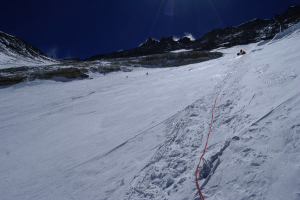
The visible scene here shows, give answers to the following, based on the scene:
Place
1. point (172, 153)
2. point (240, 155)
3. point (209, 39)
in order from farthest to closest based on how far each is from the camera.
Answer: point (209, 39)
point (172, 153)
point (240, 155)

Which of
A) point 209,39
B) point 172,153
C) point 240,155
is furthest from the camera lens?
point 209,39

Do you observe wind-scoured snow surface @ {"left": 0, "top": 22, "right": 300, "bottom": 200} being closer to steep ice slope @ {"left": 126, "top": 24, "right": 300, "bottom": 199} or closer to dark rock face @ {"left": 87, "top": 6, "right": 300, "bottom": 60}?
steep ice slope @ {"left": 126, "top": 24, "right": 300, "bottom": 199}

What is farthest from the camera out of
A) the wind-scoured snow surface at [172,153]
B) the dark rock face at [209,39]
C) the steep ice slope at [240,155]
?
the dark rock face at [209,39]

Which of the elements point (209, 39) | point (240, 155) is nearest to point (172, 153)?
point (240, 155)

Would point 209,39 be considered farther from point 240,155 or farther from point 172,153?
point 240,155

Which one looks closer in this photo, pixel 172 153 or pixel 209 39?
pixel 172 153

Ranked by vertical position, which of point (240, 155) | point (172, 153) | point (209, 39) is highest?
point (209, 39)

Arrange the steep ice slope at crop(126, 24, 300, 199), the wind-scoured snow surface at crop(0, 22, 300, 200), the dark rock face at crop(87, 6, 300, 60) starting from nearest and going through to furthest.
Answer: the steep ice slope at crop(126, 24, 300, 199) < the wind-scoured snow surface at crop(0, 22, 300, 200) < the dark rock face at crop(87, 6, 300, 60)

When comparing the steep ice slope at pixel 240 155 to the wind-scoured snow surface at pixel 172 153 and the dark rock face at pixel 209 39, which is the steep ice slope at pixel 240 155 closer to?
the wind-scoured snow surface at pixel 172 153

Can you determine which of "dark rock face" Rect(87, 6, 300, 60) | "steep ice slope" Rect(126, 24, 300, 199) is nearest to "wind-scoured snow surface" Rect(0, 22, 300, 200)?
"steep ice slope" Rect(126, 24, 300, 199)

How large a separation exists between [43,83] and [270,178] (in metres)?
26.9

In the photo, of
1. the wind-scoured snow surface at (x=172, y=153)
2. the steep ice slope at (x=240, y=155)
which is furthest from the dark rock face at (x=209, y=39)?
the steep ice slope at (x=240, y=155)

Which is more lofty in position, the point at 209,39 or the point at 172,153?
the point at 209,39

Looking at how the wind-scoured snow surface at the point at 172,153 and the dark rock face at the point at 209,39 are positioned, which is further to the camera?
the dark rock face at the point at 209,39
